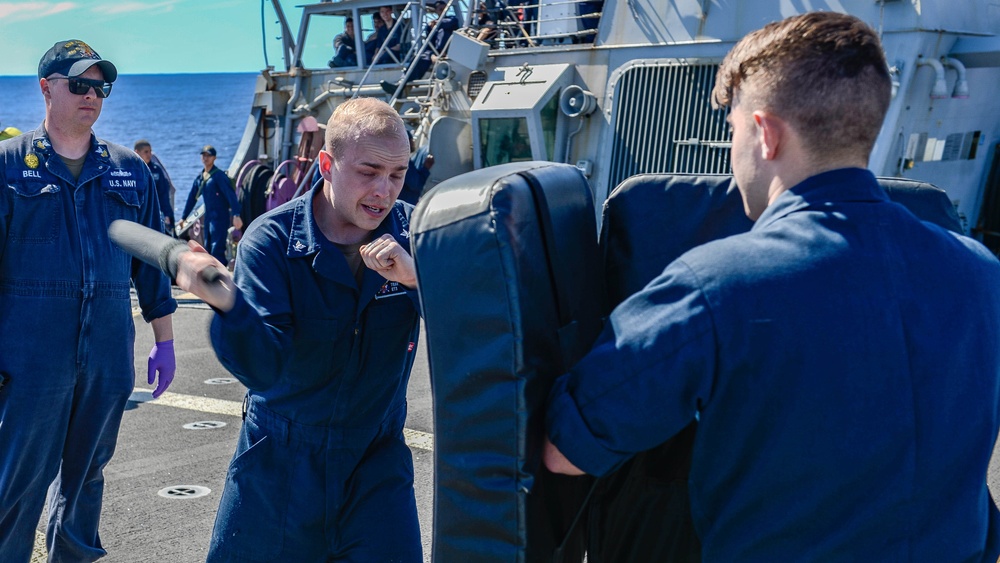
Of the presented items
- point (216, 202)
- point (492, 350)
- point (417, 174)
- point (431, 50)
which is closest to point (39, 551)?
point (492, 350)

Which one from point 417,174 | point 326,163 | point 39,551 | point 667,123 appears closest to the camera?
point 326,163

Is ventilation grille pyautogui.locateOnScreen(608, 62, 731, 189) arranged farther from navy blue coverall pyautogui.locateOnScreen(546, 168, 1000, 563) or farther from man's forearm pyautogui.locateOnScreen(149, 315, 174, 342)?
navy blue coverall pyautogui.locateOnScreen(546, 168, 1000, 563)

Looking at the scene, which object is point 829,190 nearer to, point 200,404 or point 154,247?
point 154,247

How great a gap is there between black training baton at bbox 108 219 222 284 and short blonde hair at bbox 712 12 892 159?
1186mm

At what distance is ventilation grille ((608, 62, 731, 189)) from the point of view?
8.84 m

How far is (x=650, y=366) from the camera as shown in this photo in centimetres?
149

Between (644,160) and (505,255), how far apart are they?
793cm

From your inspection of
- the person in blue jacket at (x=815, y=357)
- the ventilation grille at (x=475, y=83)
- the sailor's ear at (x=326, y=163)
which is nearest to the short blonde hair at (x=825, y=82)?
the person in blue jacket at (x=815, y=357)

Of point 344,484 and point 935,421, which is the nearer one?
point 935,421

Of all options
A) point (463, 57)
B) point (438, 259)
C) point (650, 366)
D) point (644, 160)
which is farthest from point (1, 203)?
point (463, 57)

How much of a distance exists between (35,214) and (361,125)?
1496mm

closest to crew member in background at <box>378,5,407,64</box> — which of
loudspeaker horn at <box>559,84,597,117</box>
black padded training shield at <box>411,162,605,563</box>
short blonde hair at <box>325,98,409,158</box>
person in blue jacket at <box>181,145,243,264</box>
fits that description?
person in blue jacket at <box>181,145,243,264</box>

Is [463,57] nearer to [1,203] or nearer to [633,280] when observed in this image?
[1,203]

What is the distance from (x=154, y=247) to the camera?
2.12m
